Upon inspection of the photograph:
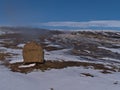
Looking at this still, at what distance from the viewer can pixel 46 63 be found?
38.5m

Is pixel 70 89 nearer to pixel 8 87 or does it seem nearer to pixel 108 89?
pixel 108 89

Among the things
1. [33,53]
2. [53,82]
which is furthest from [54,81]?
[33,53]

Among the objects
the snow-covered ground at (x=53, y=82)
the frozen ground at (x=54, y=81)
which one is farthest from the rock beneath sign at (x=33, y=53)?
the snow-covered ground at (x=53, y=82)

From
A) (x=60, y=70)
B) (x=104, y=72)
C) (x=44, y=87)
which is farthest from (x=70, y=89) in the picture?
(x=104, y=72)

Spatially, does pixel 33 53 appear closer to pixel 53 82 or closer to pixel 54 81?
pixel 54 81

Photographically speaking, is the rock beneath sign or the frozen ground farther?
the rock beneath sign

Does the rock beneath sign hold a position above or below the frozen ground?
above

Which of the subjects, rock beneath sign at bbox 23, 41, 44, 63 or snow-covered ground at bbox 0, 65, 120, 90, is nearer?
snow-covered ground at bbox 0, 65, 120, 90

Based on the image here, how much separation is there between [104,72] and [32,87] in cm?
1328

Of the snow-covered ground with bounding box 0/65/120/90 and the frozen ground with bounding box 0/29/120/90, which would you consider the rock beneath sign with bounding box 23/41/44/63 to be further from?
the snow-covered ground with bounding box 0/65/120/90

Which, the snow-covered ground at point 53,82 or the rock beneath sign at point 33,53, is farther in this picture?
the rock beneath sign at point 33,53

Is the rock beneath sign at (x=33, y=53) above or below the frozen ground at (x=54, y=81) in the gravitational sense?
above

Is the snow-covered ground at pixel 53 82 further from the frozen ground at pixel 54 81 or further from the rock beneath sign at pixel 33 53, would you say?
the rock beneath sign at pixel 33 53

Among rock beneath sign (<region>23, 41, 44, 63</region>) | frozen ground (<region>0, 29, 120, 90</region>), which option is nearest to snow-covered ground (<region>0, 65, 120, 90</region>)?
frozen ground (<region>0, 29, 120, 90</region>)
